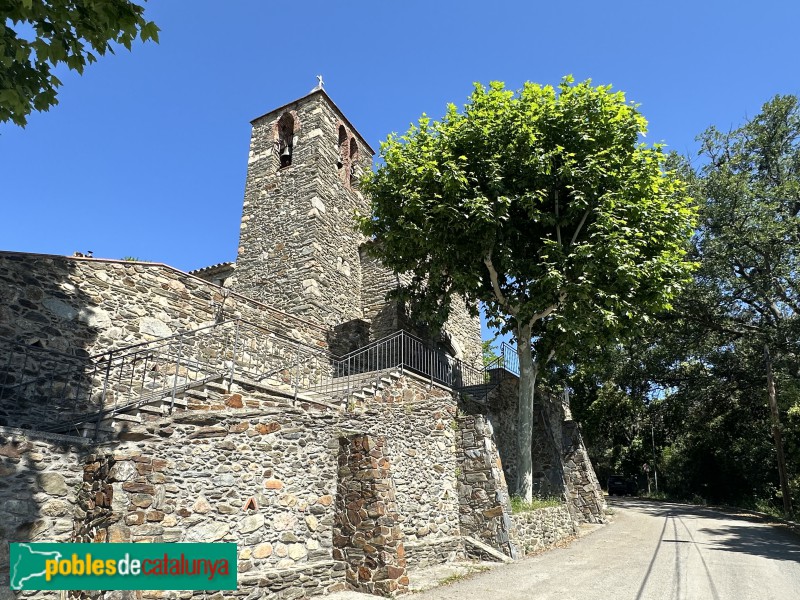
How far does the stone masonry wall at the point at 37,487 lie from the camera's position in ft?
18.0

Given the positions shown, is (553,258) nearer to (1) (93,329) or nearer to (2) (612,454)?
(1) (93,329)

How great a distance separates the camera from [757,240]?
55.4 ft

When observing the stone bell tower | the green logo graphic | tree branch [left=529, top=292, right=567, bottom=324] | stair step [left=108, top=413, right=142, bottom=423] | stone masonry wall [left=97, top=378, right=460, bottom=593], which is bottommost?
the green logo graphic

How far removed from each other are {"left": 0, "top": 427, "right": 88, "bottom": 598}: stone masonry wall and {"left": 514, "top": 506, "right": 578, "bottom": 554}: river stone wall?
8.70 m

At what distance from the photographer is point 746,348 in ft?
72.0

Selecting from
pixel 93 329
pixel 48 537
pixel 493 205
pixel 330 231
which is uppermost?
A: pixel 330 231

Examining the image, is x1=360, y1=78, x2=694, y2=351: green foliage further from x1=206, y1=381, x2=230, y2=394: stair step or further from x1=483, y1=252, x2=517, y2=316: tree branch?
x1=206, y1=381, x2=230, y2=394: stair step

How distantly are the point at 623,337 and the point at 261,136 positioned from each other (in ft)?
49.0

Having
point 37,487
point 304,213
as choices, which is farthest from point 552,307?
point 37,487

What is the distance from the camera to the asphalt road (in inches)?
303

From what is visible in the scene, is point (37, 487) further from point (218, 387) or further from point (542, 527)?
point (542, 527)

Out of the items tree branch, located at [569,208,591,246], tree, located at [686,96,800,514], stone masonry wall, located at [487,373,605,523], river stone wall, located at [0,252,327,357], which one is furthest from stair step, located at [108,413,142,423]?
tree, located at [686,96,800,514]

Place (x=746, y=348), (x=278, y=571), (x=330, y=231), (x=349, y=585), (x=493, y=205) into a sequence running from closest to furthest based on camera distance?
(x=278, y=571) < (x=349, y=585) < (x=493, y=205) < (x=330, y=231) < (x=746, y=348)

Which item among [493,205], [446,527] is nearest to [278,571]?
[446,527]
